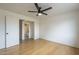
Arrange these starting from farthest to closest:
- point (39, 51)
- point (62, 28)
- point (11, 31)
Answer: point (62, 28) < point (11, 31) < point (39, 51)

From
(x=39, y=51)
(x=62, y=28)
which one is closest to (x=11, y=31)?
(x=39, y=51)

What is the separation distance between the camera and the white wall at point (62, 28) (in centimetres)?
483

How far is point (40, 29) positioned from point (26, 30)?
1.73 m

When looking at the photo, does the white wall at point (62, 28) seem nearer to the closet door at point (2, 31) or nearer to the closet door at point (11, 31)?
the closet door at point (11, 31)

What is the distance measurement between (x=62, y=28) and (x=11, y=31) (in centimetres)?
335

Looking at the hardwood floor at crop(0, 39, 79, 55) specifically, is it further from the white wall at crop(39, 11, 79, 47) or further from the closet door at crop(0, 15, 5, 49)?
the white wall at crop(39, 11, 79, 47)

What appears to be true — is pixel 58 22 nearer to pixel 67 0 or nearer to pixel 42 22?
pixel 42 22

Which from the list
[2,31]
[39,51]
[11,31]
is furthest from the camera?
[11,31]

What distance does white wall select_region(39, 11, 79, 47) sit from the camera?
483 centimetres

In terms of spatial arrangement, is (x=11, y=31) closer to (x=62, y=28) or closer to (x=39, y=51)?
(x=39, y=51)

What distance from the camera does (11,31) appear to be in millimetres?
5105

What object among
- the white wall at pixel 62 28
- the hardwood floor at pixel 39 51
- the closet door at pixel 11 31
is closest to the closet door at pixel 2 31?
the closet door at pixel 11 31

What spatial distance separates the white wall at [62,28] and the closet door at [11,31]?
2.95 metres
